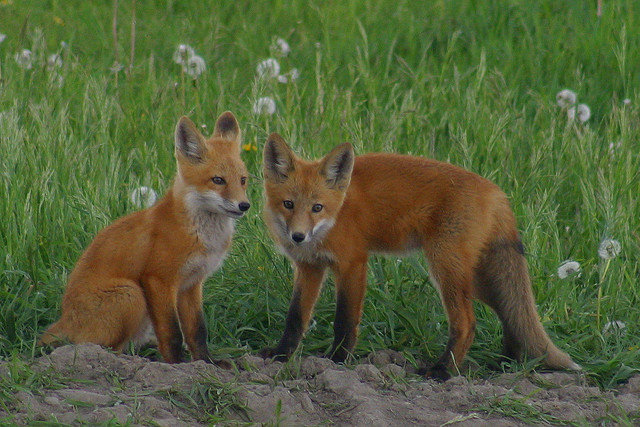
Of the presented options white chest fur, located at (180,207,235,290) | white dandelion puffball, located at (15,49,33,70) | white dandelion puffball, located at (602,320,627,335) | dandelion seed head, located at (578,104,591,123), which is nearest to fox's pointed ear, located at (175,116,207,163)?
white chest fur, located at (180,207,235,290)

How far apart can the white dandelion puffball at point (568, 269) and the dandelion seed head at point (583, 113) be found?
97.8 inches

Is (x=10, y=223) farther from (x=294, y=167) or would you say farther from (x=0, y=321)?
(x=294, y=167)

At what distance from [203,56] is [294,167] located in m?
4.37

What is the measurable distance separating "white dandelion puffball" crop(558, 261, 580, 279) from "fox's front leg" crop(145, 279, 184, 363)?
88.2 inches

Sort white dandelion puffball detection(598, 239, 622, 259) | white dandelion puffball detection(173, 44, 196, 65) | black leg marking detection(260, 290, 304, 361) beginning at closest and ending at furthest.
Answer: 1. black leg marking detection(260, 290, 304, 361)
2. white dandelion puffball detection(598, 239, 622, 259)
3. white dandelion puffball detection(173, 44, 196, 65)

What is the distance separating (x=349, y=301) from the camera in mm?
4492

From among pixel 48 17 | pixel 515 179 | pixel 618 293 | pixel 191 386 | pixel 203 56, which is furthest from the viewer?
pixel 48 17

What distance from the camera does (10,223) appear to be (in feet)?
17.5

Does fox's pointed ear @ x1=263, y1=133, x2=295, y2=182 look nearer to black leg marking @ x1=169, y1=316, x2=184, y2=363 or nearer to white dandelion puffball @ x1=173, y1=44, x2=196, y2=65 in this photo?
black leg marking @ x1=169, y1=316, x2=184, y2=363

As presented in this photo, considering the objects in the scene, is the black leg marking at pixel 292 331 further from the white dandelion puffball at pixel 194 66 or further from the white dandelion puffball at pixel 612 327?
the white dandelion puffball at pixel 194 66

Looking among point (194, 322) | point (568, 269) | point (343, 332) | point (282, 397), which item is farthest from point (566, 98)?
point (282, 397)

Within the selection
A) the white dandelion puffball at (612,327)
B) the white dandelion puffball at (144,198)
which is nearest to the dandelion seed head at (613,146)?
the white dandelion puffball at (612,327)

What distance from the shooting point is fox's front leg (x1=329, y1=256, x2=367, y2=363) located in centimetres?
449

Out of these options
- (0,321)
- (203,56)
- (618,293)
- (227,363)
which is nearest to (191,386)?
(227,363)
